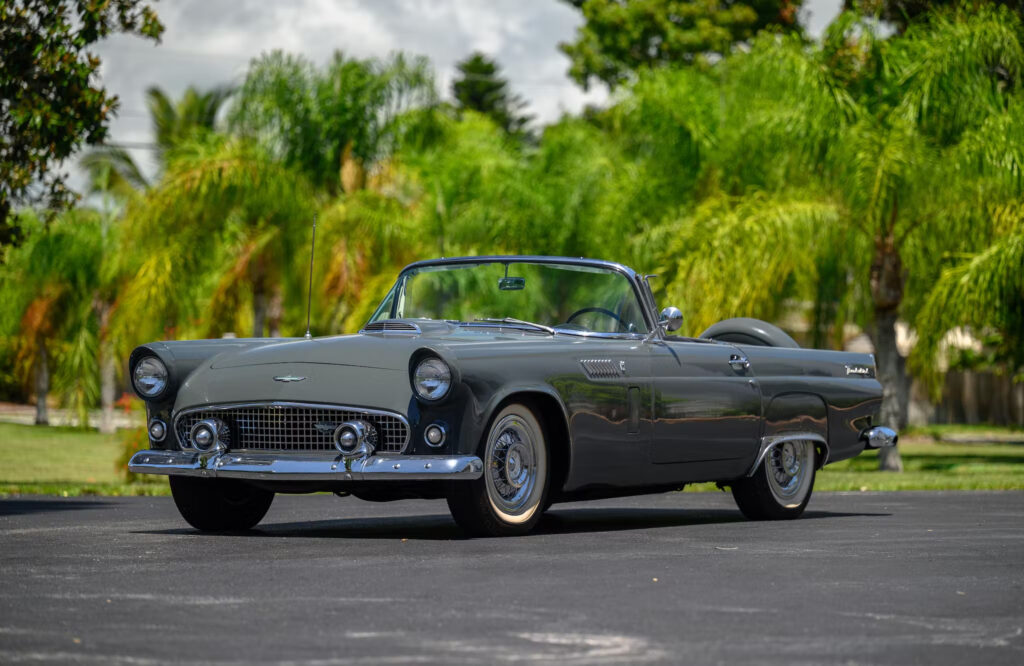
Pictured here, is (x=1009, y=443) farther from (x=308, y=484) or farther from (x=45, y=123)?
(x=308, y=484)

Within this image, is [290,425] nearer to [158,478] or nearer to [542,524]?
[542,524]

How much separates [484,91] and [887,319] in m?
50.7

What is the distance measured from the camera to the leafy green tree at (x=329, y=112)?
24.0m

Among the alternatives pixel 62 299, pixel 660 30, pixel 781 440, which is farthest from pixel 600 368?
pixel 660 30

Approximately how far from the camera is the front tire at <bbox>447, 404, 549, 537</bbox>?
8.24 m

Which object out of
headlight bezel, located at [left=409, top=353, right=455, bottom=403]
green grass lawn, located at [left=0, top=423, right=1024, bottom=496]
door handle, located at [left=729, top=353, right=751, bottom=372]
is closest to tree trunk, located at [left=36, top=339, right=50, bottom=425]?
green grass lawn, located at [left=0, top=423, right=1024, bottom=496]

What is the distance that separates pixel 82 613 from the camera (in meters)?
5.70

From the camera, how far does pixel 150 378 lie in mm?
9016

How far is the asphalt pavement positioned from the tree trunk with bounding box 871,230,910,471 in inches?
460

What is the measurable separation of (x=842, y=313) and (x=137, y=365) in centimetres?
1591

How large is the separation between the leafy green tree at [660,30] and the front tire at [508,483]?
3634 cm

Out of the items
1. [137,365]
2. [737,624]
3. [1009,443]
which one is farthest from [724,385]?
[1009,443]

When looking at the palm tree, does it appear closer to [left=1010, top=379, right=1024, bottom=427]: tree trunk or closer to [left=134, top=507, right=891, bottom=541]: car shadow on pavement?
[left=134, top=507, right=891, bottom=541]: car shadow on pavement

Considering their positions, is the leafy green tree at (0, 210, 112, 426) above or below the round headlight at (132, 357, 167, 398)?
above
